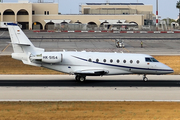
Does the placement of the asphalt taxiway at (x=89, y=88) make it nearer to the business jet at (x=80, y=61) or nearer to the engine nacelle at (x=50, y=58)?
the business jet at (x=80, y=61)

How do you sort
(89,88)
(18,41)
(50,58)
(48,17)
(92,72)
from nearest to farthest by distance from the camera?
(89,88) → (50,58) → (92,72) → (18,41) → (48,17)

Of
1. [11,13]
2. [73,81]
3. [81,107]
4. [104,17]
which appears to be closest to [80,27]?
[104,17]

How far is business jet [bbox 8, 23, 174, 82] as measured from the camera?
107 feet

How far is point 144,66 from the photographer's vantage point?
3366 cm

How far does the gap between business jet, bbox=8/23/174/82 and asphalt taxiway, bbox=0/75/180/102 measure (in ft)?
3.68

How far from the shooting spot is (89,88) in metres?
29.8

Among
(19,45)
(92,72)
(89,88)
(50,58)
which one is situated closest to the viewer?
(89,88)

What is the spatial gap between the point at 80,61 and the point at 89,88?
409 centimetres

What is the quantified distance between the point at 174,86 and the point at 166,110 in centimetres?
983

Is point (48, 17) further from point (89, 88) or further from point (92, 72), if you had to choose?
point (89, 88)

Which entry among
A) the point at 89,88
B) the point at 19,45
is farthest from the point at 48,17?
the point at 89,88

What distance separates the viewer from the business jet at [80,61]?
107 feet

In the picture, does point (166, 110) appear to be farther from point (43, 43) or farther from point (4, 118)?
point (43, 43)

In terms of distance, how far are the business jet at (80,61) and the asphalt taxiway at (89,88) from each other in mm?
1122
